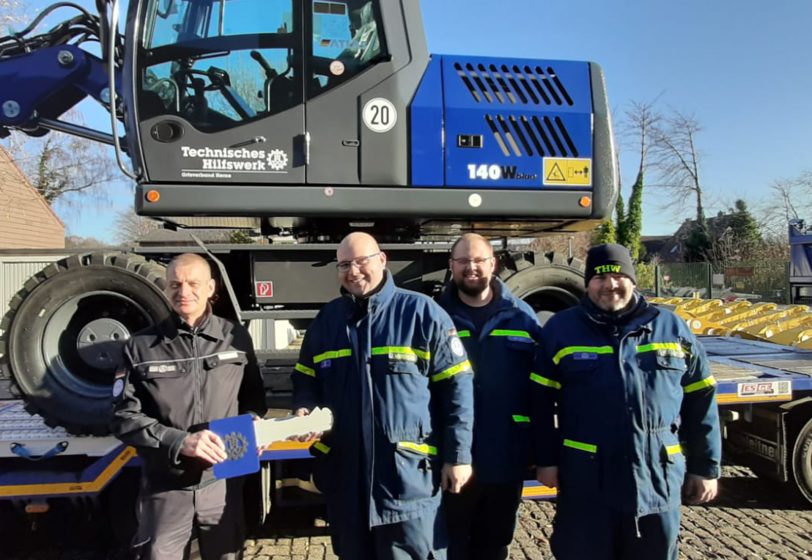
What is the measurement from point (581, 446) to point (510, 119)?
2380 millimetres

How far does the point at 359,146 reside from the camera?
12.6 feet

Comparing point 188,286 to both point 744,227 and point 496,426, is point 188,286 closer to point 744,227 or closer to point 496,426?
point 496,426

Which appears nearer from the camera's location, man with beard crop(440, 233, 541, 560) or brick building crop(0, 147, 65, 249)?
man with beard crop(440, 233, 541, 560)

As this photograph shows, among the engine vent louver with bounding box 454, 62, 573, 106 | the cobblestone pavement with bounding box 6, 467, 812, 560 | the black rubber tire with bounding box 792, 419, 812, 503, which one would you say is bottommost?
the cobblestone pavement with bounding box 6, 467, 812, 560

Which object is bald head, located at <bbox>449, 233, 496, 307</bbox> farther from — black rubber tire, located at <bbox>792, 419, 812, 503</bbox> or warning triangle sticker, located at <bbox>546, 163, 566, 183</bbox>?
black rubber tire, located at <bbox>792, 419, 812, 503</bbox>

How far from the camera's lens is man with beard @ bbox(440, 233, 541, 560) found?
8.54 feet

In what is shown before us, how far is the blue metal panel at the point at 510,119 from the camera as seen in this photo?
397 cm

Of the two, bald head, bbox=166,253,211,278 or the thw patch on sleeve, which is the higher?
bald head, bbox=166,253,211,278

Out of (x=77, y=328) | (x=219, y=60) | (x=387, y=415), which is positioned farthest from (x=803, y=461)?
(x=77, y=328)

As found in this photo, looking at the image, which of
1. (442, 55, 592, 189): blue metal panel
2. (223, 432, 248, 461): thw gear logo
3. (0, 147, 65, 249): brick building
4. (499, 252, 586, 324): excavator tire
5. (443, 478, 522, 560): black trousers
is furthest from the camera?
(0, 147, 65, 249): brick building

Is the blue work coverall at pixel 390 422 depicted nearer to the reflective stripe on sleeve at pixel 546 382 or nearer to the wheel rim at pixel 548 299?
the reflective stripe on sleeve at pixel 546 382

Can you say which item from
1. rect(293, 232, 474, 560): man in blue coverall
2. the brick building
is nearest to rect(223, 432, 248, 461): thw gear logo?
rect(293, 232, 474, 560): man in blue coverall

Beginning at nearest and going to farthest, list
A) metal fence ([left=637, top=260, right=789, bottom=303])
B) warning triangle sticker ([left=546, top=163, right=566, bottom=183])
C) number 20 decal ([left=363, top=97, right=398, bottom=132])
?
1. number 20 decal ([left=363, top=97, right=398, bottom=132])
2. warning triangle sticker ([left=546, top=163, right=566, bottom=183])
3. metal fence ([left=637, top=260, right=789, bottom=303])

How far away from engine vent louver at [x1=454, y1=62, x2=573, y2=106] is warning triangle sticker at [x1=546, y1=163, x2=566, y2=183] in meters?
0.44
